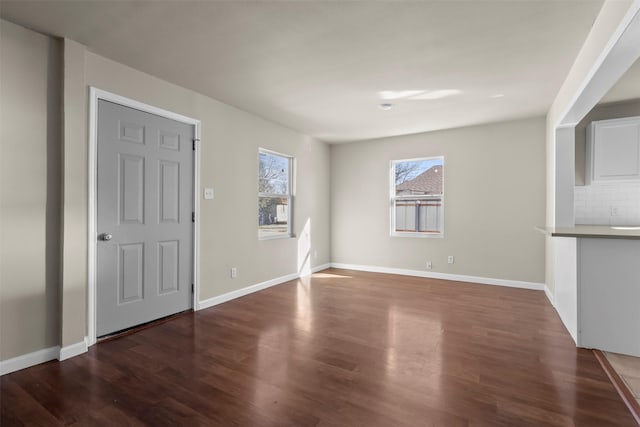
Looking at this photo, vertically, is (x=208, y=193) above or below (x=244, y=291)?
above

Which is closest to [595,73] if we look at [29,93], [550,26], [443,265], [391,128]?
[550,26]

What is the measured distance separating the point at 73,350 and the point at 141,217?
1220 millimetres

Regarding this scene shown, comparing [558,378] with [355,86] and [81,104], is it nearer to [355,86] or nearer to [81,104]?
[355,86]

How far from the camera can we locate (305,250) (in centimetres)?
561

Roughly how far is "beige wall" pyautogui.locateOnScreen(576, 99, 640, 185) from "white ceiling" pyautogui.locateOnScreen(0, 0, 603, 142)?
0.82 meters

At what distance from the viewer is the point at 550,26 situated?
90.3 inches


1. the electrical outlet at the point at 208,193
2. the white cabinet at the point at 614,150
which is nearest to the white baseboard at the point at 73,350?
the electrical outlet at the point at 208,193

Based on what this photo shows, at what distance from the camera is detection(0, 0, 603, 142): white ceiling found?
211 cm

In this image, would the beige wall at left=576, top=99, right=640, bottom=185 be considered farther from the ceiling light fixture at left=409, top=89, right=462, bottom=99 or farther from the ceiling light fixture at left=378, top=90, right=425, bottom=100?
the ceiling light fixture at left=378, top=90, right=425, bottom=100

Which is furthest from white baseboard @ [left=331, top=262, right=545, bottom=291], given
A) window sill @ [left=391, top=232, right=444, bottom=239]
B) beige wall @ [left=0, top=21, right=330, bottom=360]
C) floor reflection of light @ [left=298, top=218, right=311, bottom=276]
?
beige wall @ [left=0, top=21, right=330, bottom=360]

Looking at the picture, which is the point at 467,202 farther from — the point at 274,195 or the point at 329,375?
the point at 329,375

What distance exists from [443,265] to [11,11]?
5614 mm

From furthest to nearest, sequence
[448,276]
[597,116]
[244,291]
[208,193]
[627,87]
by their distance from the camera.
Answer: [448,276]
[244,291]
[597,116]
[208,193]
[627,87]

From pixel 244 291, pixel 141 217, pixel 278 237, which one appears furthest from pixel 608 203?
pixel 141 217
